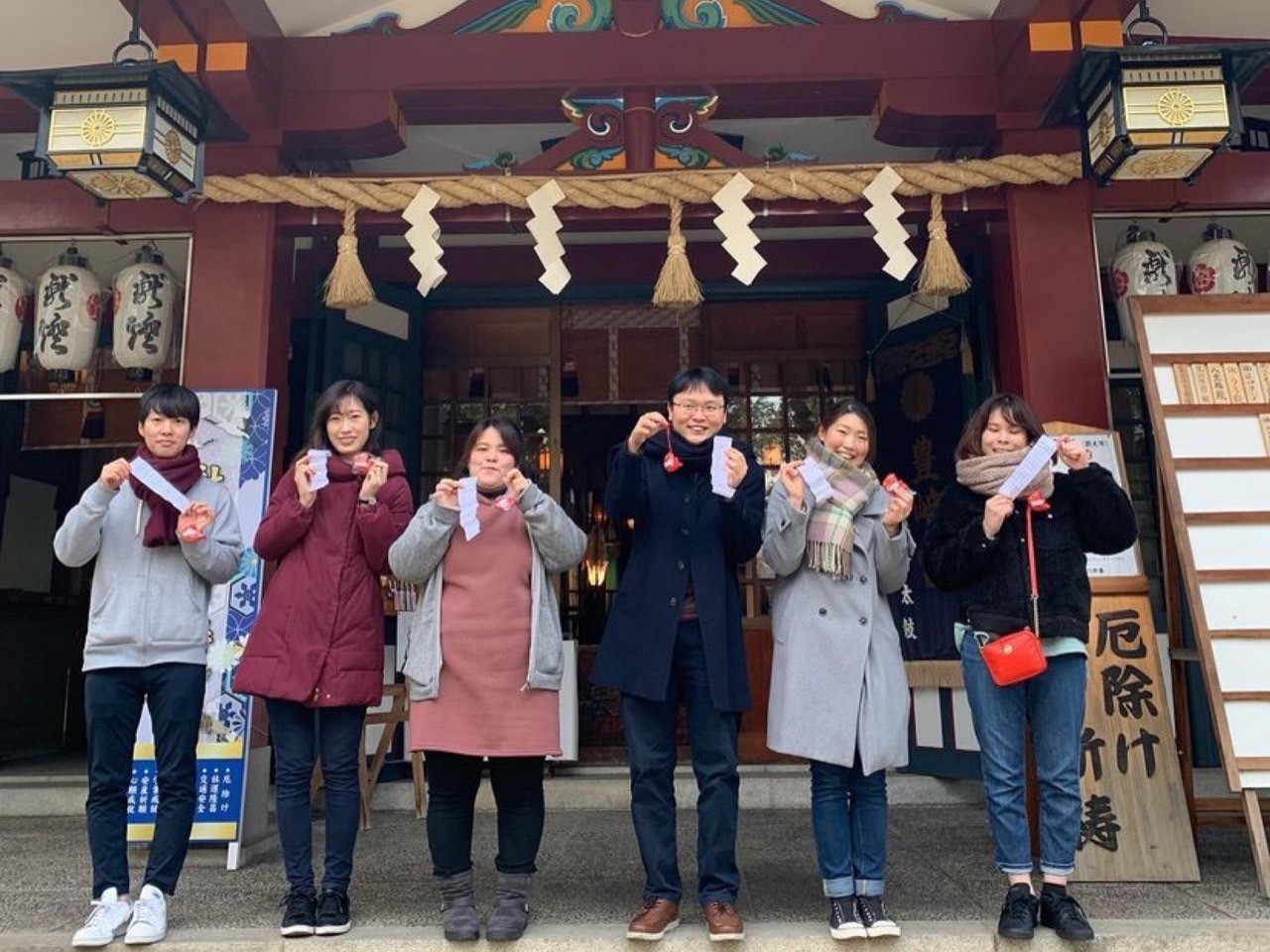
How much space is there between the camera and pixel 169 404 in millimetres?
3260

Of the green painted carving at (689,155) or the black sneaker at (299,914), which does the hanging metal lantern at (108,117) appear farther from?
the black sneaker at (299,914)

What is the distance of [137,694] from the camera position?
3.15 meters

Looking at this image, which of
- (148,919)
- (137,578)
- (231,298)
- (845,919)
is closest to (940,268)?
(845,919)

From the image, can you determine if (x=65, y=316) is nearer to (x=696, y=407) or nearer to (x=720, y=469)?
(x=696, y=407)

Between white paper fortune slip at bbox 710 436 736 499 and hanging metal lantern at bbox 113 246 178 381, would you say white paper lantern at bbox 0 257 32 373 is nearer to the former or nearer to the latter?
hanging metal lantern at bbox 113 246 178 381

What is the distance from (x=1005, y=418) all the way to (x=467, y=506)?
1.79 metres

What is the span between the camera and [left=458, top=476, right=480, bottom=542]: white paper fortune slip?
2980 millimetres

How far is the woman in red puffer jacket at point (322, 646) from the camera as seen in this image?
120 inches

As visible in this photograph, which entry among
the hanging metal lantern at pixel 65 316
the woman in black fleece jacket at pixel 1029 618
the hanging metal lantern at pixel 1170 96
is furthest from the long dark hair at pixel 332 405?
the hanging metal lantern at pixel 1170 96

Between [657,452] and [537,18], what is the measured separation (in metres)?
2.95

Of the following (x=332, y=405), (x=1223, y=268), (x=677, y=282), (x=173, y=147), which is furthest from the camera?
(x=1223, y=268)

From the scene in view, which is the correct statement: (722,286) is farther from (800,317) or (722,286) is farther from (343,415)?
(343,415)

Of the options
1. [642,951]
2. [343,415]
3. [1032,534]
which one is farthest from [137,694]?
[1032,534]

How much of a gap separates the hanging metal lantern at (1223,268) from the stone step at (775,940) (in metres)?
2.99
